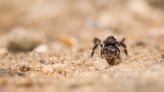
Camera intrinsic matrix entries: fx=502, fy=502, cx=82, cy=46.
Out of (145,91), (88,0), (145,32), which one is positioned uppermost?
(88,0)

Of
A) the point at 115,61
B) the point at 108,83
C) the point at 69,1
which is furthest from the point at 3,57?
the point at 69,1

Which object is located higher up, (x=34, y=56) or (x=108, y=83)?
(x=34, y=56)

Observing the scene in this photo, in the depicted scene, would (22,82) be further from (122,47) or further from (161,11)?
(161,11)

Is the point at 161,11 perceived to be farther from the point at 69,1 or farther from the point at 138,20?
the point at 69,1

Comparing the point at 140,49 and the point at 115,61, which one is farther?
the point at 140,49

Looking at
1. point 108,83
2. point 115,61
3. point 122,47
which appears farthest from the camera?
point 122,47

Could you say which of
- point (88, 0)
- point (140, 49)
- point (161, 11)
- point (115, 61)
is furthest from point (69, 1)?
point (115, 61)

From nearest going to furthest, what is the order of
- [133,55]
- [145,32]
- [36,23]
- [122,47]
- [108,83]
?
[108,83] < [133,55] < [122,47] < [145,32] < [36,23]
